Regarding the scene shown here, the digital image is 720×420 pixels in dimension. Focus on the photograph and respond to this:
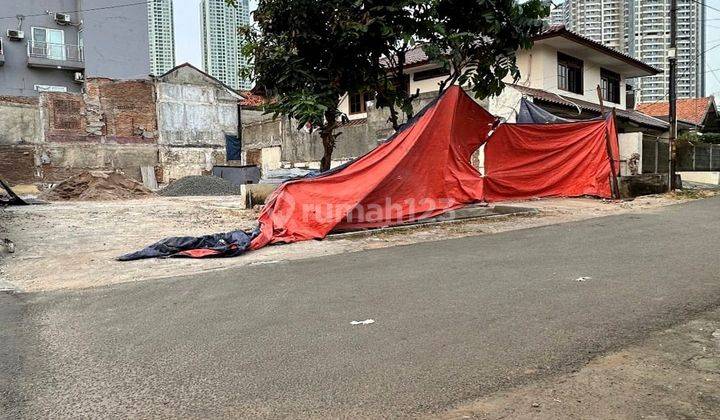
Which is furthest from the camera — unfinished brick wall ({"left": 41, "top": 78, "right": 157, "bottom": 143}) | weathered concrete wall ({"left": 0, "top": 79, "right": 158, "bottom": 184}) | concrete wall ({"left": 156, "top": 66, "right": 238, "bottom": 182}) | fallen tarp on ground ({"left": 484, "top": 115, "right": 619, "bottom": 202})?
concrete wall ({"left": 156, "top": 66, "right": 238, "bottom": 182})

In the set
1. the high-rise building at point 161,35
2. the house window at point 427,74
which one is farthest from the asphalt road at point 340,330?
the high-rise building at point 161,35

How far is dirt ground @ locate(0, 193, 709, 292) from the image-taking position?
6.91 metres

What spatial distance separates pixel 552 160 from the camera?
50.0 feet

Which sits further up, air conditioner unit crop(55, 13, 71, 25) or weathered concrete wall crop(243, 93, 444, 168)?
air conditioner unit crop(55, 13, 71, 25)

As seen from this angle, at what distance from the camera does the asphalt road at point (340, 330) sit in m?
2.98

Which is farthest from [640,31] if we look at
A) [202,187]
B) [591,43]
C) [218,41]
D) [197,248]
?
[218,41]

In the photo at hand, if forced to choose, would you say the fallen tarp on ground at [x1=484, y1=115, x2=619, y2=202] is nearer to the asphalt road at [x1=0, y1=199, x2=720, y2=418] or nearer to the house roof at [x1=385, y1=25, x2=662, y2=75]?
the house roof at [x1=385, y1=25, x2=662, y2=75]

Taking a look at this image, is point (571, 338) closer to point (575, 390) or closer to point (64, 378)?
point (575, 390)

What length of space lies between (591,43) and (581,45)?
40 centimetres

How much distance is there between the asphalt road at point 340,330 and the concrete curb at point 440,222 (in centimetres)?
254

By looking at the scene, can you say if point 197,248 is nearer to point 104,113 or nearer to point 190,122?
point 104,113

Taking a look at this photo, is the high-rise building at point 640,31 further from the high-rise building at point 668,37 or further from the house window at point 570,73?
the house window at point 570,73

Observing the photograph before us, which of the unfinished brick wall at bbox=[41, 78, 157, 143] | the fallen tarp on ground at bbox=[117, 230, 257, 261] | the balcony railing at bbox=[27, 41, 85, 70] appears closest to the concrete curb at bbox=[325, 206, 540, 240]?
the fallen tarp on ground at bbox=[117, 230, 257, 261]

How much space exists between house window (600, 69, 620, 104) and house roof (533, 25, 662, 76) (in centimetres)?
101
